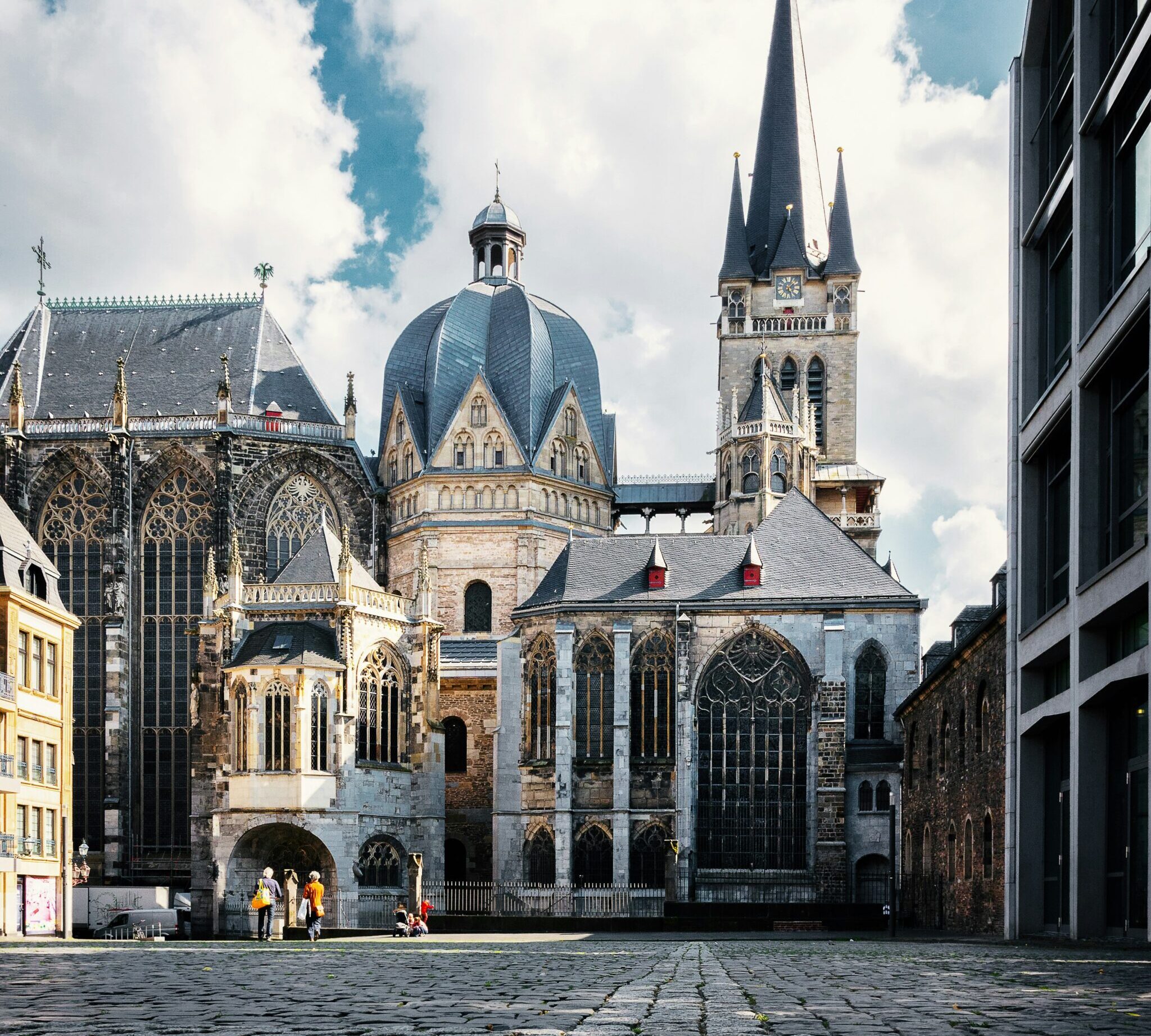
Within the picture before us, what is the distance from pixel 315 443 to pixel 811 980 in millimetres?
52380

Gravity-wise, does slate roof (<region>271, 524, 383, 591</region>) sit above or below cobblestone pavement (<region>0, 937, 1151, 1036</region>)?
above

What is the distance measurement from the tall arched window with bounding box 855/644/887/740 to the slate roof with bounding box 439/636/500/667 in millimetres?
12881

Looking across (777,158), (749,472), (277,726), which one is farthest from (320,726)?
(777,158)

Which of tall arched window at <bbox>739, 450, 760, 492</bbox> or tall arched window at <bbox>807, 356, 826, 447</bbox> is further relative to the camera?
tall arched window at <bbox>807, 356, 826, 447</bbox>

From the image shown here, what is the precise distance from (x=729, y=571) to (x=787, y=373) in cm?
2386

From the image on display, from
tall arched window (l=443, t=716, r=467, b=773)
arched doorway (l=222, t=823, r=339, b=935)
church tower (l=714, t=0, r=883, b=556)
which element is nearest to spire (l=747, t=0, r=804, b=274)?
church tower (l=714, t=0, r=883, b=556)

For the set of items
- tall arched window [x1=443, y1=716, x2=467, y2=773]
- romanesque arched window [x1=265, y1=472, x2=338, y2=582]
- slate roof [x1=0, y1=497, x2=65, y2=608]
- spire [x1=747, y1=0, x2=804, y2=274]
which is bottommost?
tall arched window [x1=443, y1=716, x2=467, y2=773]

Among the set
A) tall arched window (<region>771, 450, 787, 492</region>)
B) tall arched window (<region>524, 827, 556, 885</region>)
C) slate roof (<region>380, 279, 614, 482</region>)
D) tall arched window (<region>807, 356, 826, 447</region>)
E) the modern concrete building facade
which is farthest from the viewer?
tall arched window (<region>807, 356, 826, 447</region>)

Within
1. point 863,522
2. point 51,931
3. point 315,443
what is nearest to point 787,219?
point 863,522

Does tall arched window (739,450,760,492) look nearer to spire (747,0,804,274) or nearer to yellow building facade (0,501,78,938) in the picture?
spire (747,0,804,274)

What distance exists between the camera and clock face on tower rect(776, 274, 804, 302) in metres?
78.2

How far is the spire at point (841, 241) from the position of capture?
77.8 m

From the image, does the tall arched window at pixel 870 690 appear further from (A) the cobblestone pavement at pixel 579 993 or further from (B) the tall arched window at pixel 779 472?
(A) the cobblestone pavement at pixel 579 993

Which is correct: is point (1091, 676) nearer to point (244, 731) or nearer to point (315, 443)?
point (244, 731)
